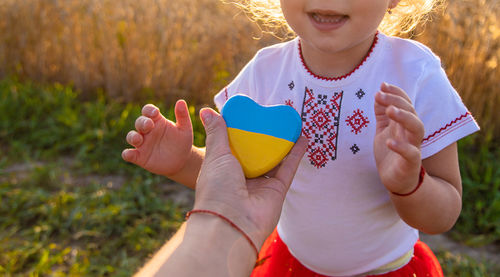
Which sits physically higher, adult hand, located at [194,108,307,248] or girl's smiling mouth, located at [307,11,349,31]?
girl's smiling mouth, located at [307,11,349,31]

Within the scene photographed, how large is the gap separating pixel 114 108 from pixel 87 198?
1.09m

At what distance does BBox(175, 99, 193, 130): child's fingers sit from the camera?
1.46m

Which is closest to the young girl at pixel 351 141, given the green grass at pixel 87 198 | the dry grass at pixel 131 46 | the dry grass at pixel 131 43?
the green grass at pixel 87 198

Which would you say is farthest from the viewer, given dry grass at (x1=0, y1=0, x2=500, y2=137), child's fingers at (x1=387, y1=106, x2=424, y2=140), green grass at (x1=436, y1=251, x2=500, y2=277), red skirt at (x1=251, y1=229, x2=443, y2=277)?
dry grass at (x1=0, y1=0, x2=500, y2=137)

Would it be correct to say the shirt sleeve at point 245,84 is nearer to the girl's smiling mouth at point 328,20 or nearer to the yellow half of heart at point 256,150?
the yellow half of heart at point 256,150

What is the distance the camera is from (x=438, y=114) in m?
1.34

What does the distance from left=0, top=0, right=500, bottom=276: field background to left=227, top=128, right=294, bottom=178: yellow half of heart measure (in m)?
1.07

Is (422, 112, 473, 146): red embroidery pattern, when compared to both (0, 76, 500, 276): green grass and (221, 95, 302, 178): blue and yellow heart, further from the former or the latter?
(0, 76, 500, 276): green grass

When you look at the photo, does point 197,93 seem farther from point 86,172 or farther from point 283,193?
point 283,193

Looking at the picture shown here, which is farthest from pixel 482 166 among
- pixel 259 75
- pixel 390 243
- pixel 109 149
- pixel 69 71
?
pixel 69 71

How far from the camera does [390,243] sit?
1.54m


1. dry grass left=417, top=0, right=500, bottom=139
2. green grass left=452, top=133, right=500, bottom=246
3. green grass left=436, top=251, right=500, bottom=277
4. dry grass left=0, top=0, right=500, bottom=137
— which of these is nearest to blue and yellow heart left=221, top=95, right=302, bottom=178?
green grass left=436, top=251, right=500, bottom=277

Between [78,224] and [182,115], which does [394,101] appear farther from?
[78,224]

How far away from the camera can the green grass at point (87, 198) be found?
2.71m
